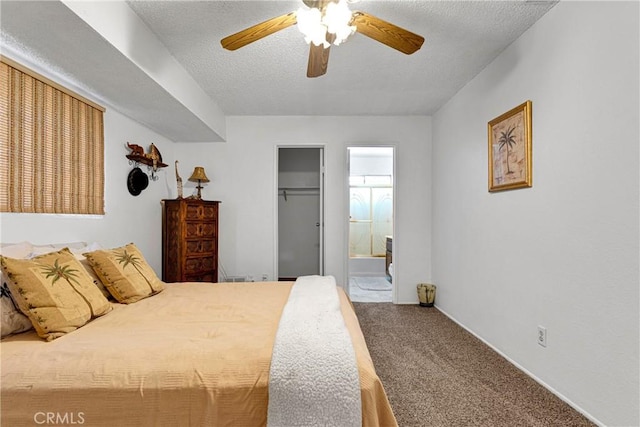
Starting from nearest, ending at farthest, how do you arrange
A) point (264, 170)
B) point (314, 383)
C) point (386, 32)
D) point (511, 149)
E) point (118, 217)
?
1. point (314, 383)
2. point (386, 32)
3. point (511, 149)
4. point (118, 217)
5. point (264, 170)

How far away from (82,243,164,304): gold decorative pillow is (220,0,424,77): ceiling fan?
1574 millimetres

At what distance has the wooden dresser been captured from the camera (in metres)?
3.43

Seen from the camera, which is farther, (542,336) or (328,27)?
(542,336)

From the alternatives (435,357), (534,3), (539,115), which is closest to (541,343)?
(435,357)

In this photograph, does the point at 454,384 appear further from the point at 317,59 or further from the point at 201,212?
the point at 201,212

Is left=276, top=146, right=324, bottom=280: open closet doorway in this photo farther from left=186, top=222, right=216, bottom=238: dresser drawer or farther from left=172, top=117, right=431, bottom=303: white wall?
left=186, top=222, right=216, bottom=238: dresser drawer

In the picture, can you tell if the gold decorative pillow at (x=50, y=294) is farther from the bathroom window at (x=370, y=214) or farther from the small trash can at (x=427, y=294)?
the bathroom window at (x=370, y=214)

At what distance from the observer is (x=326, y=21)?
1601 mm

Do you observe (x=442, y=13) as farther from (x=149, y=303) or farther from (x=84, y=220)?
(x=84, y=220)

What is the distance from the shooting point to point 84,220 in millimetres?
2557

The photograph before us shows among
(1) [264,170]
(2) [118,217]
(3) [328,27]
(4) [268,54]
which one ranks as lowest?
(2) [118,217]

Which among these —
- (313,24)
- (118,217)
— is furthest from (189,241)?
(313,24)

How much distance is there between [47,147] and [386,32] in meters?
2.40

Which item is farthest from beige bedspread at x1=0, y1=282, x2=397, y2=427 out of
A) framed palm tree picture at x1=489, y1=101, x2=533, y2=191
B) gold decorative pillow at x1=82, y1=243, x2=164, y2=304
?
framed palm tree picture at x1=489, y1=101, x2=533, y2=191
